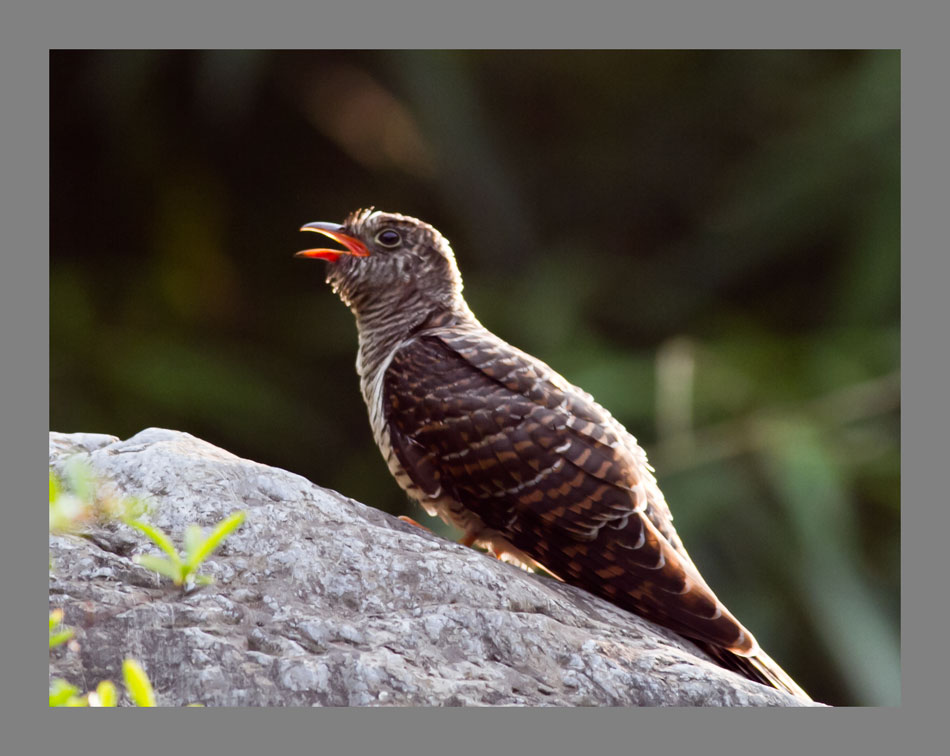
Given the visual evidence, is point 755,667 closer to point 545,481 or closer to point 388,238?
point 545,481

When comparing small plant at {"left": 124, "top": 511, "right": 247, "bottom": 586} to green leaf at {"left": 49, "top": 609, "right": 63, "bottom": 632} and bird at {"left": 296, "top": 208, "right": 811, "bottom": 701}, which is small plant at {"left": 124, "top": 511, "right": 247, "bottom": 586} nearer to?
green leaf at {"left": 49, "top": 609, "right": 63, "bottom": 632}

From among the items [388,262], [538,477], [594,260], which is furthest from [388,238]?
[594,260]

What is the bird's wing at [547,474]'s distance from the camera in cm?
362

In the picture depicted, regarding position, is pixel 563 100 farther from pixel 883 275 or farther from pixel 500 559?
pixel 500 559

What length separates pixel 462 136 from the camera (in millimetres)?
5418

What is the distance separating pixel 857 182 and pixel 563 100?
117cm

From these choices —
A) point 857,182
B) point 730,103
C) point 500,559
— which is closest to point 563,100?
point 730,103

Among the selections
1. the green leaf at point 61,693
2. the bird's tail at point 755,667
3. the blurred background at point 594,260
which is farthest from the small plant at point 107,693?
the bird's tail at point 755,667

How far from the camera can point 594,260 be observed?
19.5 feet

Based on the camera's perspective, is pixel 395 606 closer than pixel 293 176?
Yes

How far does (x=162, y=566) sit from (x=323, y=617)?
0.44 metres

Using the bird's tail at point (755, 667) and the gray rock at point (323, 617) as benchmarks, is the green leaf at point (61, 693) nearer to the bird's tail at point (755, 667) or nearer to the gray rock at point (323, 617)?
the gray rock at point (323, 617)

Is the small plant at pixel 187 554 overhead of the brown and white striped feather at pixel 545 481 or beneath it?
beneath

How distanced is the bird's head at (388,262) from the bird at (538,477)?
0.21 metres
